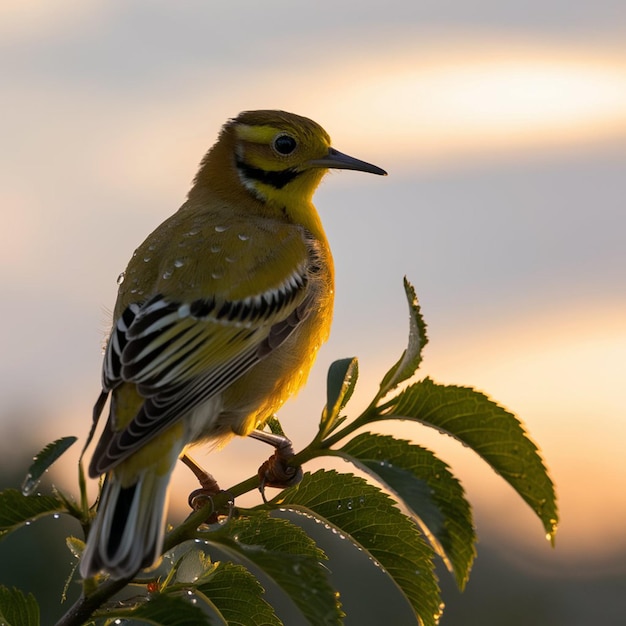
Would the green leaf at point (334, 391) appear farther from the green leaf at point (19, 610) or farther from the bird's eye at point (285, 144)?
the bird's eye at point (285, 144)

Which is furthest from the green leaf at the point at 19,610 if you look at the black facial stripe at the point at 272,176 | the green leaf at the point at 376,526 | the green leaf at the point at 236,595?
the black facial stripe at the point at 272,176

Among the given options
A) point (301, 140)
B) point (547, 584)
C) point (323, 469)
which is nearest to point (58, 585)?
point (301, 140)

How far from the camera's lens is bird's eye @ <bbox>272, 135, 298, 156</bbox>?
7.07m

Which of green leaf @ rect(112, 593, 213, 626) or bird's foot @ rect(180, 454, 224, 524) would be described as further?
bird's foot @ rect(180, 454, 224, 524)

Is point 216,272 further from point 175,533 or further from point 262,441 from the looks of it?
point 175,533

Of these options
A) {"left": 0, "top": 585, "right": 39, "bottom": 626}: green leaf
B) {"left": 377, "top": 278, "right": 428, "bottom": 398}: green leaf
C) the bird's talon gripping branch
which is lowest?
{"left": 0, "top": 585, "right": 39, "bottom": 626}: green leaf

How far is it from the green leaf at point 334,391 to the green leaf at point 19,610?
92cm

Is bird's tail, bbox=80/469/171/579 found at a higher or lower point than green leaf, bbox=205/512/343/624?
lower

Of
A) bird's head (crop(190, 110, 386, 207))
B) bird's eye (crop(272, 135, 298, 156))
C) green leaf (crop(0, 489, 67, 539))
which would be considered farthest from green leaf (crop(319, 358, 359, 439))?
bird's eye (crop(272, 135, 298, 156))

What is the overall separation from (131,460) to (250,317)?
1.34m

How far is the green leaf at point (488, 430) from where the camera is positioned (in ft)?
9.86

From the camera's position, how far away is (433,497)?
116 inches

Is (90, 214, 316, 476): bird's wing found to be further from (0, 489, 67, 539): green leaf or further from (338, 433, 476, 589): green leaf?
(338, 433, 476, 589): green leaf

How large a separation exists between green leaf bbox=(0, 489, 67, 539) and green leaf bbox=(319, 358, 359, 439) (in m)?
0.78
